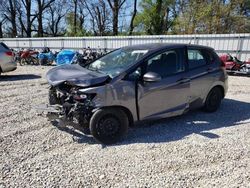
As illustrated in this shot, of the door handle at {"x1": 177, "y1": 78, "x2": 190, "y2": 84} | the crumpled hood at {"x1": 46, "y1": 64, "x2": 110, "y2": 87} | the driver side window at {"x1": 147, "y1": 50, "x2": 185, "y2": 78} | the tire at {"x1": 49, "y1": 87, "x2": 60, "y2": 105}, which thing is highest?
the driver side window at {"x1": 147, "y1": 50, "x2": 185, "y2": 78}

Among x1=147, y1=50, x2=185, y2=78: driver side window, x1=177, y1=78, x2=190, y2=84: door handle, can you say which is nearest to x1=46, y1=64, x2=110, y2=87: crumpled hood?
x1=147, y1=50, x2=185, y2=78: driver side window

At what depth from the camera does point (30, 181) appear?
296cm

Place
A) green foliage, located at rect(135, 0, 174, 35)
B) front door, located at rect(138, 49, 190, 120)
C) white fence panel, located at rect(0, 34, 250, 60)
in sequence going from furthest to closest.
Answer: green foliage, located at rect(135, 0, 174, 35) < white fence panel, located at rect(0, 34, 250, 60) < front door, located at rect(138, 49, 190, 120)

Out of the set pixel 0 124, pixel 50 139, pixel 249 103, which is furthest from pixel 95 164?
pixel 249 103

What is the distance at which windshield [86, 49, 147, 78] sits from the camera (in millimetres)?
4266

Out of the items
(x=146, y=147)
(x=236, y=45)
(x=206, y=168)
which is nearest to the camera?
(x=206, y=168)

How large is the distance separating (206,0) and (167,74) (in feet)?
73.0

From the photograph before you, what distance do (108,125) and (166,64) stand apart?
5.26 ft

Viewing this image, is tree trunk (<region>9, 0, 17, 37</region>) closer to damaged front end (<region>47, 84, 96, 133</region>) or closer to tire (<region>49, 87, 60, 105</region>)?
tire (<region>49, 87, 60, 105</region>)

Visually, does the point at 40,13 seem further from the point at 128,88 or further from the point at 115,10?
the point at 128,88

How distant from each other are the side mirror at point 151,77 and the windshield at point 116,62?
36 cm

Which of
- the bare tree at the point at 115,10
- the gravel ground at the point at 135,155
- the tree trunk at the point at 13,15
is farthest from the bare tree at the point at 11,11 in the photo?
the gravel ground at the point at 135,155

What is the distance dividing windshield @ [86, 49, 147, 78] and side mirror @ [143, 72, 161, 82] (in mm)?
361

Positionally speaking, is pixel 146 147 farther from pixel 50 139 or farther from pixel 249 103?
pixel 249 103
